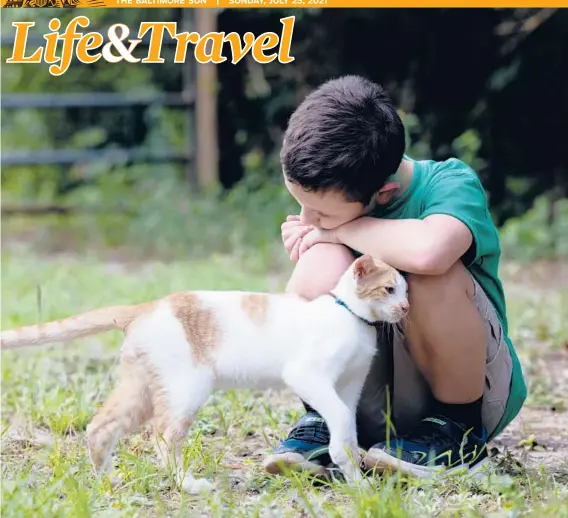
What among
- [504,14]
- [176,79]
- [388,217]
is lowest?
[388,217]

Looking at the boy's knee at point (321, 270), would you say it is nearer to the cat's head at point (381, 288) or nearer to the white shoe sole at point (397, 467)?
the cat's head at point (381, 288)

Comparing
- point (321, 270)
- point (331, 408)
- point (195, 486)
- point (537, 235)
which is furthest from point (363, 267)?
point (537, 235)

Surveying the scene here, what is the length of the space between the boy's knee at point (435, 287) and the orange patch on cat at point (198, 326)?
380mm

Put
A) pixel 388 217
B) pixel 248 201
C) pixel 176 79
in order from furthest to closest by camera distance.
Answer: pixel 176 79
pixel 248 201
pixel 388 217

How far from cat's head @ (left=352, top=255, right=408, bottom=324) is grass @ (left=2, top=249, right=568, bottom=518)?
30 centimetres

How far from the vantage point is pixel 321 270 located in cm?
196

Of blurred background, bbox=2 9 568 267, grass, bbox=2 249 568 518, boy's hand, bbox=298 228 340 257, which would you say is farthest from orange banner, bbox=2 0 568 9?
blurred background, bbox=2 9 568 267

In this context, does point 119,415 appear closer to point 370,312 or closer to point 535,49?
point 370,312

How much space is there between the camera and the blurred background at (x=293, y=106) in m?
5.71

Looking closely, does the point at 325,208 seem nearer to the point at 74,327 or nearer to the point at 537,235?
the point at 74,327

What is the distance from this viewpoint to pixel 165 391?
5.98 feet

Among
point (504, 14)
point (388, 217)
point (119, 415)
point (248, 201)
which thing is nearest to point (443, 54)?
point (504, 14)

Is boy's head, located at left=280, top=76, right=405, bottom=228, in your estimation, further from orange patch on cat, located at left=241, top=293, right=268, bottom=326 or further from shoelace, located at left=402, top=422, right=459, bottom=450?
shoelace, located at left=402, top=422, right=459, bottom=450

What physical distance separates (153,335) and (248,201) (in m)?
3.82
